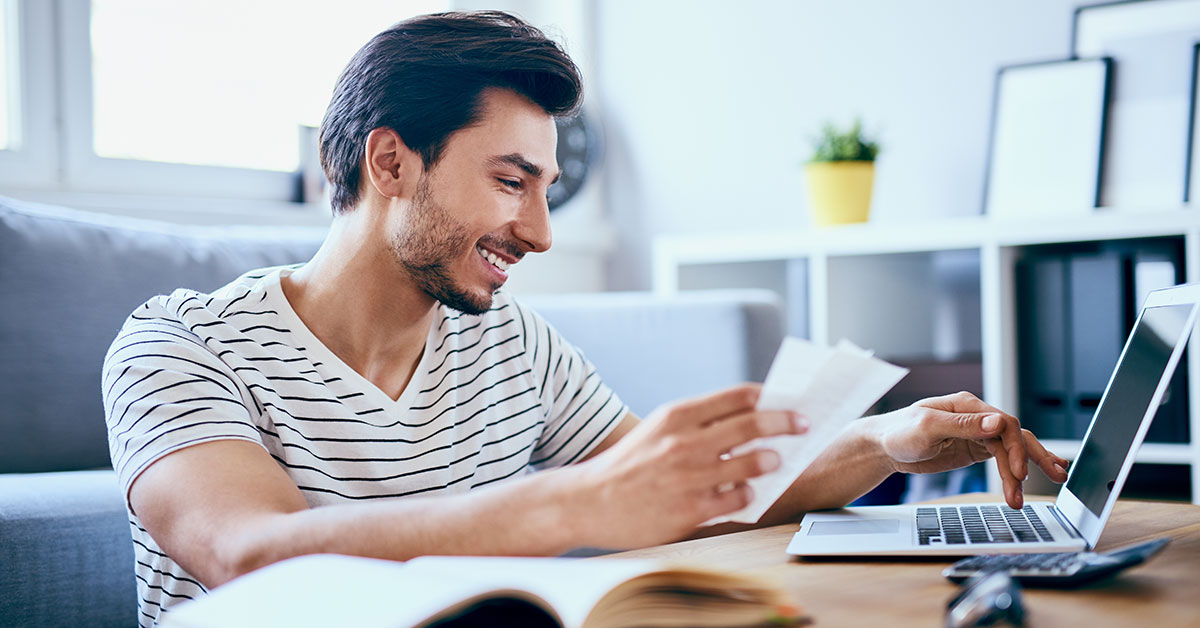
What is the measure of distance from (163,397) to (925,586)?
65 cm

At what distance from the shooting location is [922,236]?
2.11 meters

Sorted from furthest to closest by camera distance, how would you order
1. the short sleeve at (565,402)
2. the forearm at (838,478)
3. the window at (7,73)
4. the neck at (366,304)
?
the window at (7,73), the short sleeve at (565,402), the neck at (366,304), the forearm at (838,478)

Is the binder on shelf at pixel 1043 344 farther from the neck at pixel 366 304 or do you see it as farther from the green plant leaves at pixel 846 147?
the neck at pixel 366 304

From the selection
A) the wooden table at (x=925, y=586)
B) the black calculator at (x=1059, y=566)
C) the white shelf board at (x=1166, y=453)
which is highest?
the black calculator at (x=1059, y=566)

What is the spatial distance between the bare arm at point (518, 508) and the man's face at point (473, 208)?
1.27 ft

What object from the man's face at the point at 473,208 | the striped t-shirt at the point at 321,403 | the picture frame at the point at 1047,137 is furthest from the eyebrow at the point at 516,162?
the picture frame at the point at 1047,137

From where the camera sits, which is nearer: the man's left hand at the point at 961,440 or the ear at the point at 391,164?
the man's left hand at the point at 961,440

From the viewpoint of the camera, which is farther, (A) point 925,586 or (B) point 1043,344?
(B) point 1043,344

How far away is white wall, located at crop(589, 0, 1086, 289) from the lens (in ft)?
7.92

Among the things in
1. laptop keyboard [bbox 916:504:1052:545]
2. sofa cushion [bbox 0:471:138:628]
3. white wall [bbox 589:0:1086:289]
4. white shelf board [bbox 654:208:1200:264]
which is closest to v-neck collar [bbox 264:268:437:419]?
sofa cushion [bbox 0:471:138:628]

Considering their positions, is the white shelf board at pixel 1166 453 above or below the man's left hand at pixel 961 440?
below

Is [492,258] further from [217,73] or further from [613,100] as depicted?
[613,100]

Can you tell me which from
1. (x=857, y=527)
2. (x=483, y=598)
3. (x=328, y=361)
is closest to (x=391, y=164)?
(x=328, y=361)

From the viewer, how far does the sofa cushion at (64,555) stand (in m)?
1.06
